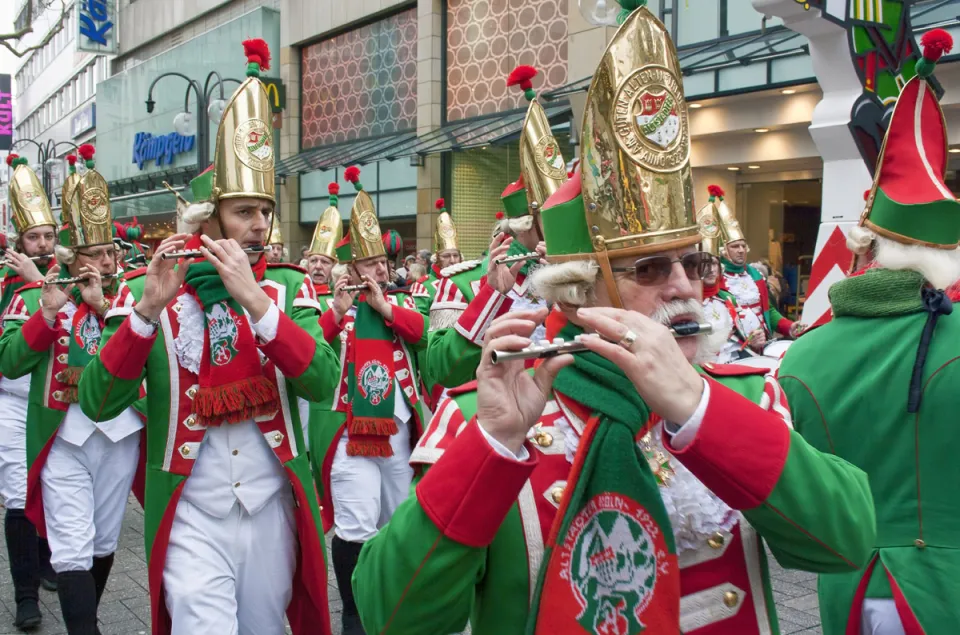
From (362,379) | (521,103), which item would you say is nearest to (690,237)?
(362,379)

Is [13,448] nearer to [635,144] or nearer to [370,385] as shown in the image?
[370,385]

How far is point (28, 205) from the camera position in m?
7.05

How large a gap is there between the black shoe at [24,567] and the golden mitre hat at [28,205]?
219 centimetres

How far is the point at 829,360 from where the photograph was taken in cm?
307

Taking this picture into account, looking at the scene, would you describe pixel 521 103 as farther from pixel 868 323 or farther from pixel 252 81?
pixel 868 323

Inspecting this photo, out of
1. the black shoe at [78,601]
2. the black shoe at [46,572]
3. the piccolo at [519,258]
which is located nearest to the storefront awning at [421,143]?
the black shoe at [46,572]

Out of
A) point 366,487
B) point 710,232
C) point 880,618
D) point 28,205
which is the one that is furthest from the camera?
point 710,232

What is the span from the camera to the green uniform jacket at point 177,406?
144 inches

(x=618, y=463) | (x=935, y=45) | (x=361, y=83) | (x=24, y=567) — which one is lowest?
(x=24, y=567)

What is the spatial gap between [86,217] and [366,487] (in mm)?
2264

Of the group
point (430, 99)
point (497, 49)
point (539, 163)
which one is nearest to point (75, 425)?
point (539, 163)

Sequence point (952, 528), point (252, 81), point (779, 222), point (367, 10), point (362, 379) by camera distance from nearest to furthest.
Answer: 1. point (952, 528)
2. point (252, 81)
3. point (362, 379)
4. point (779, 222)
5. point (367, 10)

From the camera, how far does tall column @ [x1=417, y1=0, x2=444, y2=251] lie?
21828mm

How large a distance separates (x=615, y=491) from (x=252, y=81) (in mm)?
2894
